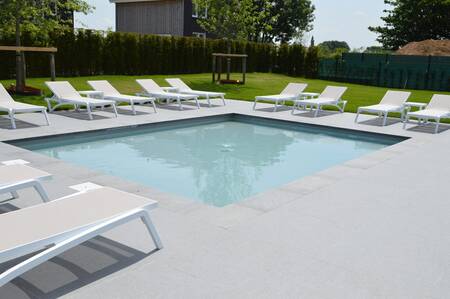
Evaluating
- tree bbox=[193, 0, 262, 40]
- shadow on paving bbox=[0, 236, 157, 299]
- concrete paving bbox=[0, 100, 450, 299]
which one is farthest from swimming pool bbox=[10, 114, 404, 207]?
tree bbox=[193, 0, 262, 40]

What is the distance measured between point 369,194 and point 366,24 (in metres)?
41.9

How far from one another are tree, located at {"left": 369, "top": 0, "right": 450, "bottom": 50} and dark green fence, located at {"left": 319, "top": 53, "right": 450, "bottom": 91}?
48.7ft

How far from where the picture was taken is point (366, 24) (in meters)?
43.5

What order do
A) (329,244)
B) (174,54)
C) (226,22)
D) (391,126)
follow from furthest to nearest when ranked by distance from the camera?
(174,54) → (226,22) → (391,126) → (329,244)

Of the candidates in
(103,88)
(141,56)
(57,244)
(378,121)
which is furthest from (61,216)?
(141,56)

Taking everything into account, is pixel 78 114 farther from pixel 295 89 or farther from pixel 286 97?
pixel 295 89

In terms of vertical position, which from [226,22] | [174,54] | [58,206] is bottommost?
[58,206]

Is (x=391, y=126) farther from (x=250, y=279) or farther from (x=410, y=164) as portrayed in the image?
(x=250, y=279)

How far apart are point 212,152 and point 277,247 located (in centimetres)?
533

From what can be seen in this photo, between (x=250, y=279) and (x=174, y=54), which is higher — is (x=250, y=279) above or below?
below

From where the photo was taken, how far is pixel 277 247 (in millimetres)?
3848

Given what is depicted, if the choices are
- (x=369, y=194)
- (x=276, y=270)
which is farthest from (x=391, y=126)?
(x=276, y=270)

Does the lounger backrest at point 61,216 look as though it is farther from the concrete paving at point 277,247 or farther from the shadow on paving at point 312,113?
the shadow on paving at point 312,113

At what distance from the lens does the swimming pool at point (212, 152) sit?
277 inches
